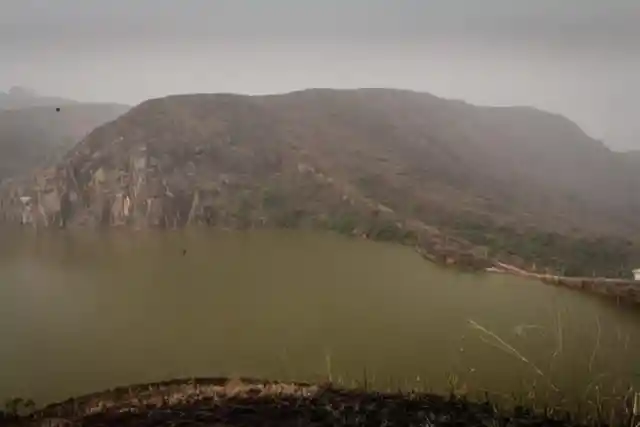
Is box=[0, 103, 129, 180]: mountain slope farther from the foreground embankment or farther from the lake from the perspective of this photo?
the foreground embankment

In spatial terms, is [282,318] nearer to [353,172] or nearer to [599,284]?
[353,172]

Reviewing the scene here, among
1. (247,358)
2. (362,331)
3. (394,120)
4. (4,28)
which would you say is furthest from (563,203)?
(4,28)

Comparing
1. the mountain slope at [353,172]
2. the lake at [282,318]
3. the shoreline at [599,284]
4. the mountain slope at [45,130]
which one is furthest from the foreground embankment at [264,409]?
the mountain slope at [45,130]

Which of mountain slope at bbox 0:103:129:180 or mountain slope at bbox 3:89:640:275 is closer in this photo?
mountain slope at bbox 3:89:640:275

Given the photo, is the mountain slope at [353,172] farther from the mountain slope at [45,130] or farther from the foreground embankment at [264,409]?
the foreground embankment at [264,409]

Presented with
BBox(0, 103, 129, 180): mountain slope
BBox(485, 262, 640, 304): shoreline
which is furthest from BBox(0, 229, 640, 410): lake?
BBox(0, 103, 129, 180): mountain slope

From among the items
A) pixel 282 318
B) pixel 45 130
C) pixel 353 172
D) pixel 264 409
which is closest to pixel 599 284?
pixel 353 172
